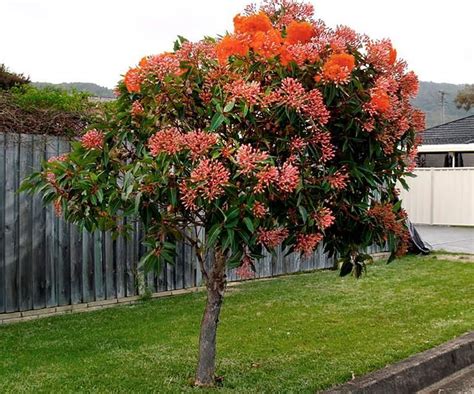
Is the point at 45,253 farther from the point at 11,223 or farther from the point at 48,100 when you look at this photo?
the point at 48,100

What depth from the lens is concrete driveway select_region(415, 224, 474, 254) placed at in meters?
14.6

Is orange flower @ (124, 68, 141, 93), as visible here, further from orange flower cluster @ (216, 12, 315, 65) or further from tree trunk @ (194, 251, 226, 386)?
tree trunk @ (194, 251, 226, 386)

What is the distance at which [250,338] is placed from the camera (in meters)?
6.38

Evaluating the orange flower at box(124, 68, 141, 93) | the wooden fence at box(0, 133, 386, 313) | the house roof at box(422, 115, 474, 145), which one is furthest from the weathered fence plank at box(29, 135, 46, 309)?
the house roof at box(422, 115, 474, 145)

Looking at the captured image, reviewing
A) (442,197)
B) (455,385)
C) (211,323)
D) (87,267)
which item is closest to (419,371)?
(455,385)

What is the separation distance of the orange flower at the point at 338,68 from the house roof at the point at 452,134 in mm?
21954

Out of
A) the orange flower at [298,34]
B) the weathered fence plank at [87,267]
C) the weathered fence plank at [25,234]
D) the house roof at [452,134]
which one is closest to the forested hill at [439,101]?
the house roof at [452,134]

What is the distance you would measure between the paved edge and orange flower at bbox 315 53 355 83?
228 centimetres

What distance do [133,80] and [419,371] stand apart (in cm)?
333

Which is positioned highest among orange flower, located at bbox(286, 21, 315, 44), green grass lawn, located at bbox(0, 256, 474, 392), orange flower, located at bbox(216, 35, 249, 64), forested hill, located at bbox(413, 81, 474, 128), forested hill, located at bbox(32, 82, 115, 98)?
forested hill, located at bbox(413, 81, 474, 128)

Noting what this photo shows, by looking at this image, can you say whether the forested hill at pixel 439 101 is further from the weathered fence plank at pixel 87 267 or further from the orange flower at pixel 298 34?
the orange flower at pixel 298 34

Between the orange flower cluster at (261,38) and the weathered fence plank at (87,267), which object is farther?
the weathered fence plank at (87,267)

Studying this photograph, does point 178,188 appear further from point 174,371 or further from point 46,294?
point 46,294

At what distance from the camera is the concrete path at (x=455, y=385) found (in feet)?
18.4
